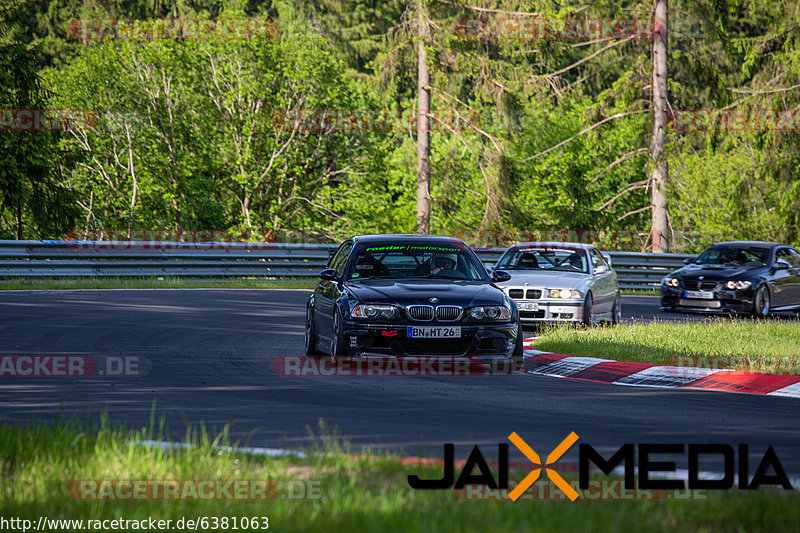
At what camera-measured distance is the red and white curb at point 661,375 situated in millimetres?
11086

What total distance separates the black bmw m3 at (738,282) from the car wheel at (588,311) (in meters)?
5.09

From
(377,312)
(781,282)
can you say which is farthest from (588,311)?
(781,282)

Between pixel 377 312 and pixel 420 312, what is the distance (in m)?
0.46

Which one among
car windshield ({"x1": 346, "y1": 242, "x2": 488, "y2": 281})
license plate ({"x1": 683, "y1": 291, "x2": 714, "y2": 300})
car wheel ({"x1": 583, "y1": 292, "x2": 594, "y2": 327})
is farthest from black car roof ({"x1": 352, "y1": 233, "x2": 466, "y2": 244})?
license plate ({"x1": 683, "y1": 291, "x2": 714, "y2": 300})

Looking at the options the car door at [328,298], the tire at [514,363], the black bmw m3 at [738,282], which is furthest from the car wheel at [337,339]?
the black bmw m3 at [738,282]

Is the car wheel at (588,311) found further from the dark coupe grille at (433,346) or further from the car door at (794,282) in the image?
the car door at (794,282)

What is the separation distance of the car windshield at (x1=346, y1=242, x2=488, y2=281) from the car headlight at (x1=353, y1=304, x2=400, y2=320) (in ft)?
4.08

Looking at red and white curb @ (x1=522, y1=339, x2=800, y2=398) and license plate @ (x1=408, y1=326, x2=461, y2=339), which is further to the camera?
license plate @ (x1=408, y1=326, x2=461, y2=339)

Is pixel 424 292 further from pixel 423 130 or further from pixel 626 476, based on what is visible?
pixel 423 130

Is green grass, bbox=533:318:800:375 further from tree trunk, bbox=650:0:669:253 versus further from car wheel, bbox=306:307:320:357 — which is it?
tree trunk, bbox=650:0:669:253

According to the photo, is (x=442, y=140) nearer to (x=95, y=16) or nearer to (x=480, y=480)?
(x=95, y=16)

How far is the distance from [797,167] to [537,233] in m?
17.9

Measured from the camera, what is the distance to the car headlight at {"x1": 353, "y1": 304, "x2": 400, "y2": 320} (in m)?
11.5

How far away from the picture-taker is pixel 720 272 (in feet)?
72.7
